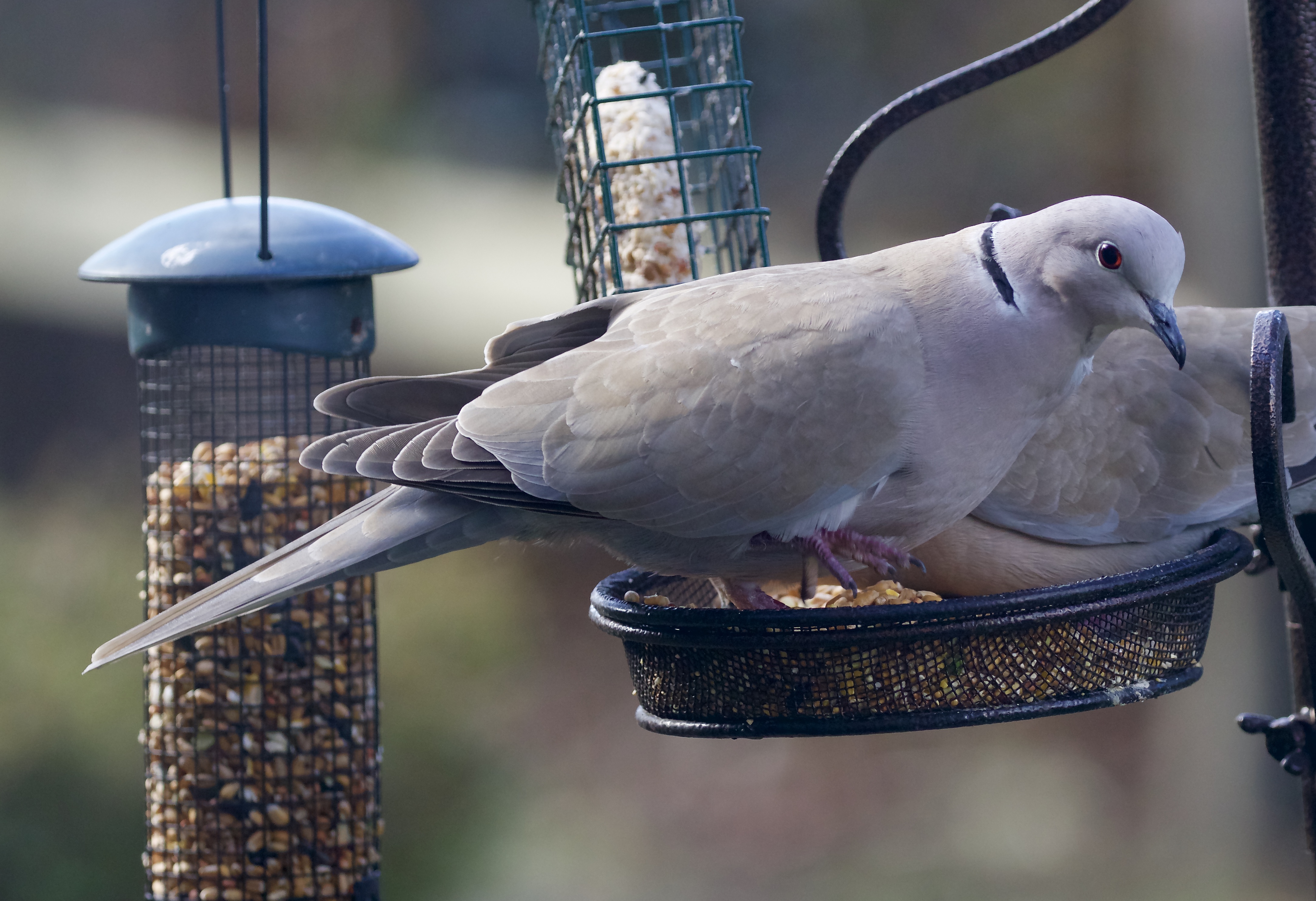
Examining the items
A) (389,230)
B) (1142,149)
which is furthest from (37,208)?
(1142,149)

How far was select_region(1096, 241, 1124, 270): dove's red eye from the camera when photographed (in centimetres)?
182

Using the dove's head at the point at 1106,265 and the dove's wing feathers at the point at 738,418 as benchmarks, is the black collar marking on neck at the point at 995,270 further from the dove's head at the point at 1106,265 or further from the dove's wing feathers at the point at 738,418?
the dove's wing feathers at the point at 738,418

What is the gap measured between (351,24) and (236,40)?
2.14 feet

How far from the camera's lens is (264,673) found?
2928mm

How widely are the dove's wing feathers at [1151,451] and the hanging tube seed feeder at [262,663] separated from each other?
1.35 m

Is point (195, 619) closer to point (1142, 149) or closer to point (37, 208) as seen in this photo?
point (37, 208)

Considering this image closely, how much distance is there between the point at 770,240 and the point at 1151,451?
467cm

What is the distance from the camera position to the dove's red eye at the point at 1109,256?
182 cm

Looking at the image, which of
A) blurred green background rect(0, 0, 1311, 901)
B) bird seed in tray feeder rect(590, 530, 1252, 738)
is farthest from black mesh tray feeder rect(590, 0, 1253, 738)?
blurred green background rect(0, 0, 1311, 901)

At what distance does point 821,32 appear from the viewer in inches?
281

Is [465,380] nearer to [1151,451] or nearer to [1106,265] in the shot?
[1106,265]

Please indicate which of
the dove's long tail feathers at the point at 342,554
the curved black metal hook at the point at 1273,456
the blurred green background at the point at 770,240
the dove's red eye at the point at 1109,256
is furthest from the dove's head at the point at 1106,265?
the blurred green background at the point at 770,240

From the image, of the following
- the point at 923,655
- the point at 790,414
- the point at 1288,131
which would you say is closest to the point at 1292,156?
the point at 1288,131

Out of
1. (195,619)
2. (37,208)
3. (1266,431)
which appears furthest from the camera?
(37,208)
